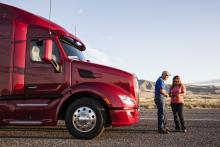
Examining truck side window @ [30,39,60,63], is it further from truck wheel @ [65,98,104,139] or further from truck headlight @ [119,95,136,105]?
truck headlight @ [119,95,136,105]

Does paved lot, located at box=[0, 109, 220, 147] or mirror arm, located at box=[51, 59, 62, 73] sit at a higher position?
mirror arm, located at box=[51, 59, 62, 73]

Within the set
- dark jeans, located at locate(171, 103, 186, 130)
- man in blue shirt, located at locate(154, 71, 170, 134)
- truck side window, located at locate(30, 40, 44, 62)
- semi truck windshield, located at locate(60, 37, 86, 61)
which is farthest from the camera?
dark jeans, located at locate(171, 103, 186, 130)

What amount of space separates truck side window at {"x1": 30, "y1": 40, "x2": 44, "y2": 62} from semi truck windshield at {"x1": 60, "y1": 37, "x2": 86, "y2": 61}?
516mm

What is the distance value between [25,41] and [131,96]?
103 inches

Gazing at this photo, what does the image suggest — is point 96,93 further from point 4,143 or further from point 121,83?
point 4,143

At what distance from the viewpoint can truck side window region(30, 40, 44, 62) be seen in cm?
786

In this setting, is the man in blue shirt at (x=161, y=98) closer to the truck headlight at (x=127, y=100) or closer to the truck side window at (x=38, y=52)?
the truck headlight at (x=127, y=100)

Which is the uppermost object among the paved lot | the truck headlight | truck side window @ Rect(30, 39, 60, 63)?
truck side window @ Rect(30, 39, 60, 63)

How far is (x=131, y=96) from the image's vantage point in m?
7.88

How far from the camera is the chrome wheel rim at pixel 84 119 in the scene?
7.59 meters

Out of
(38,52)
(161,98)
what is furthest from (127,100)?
(38,52)

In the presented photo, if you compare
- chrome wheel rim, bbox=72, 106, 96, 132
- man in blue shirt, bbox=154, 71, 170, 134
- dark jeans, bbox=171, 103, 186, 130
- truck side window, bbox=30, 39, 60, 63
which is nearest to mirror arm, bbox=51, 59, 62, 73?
truck side window, bbox=30, 39, 60, 63

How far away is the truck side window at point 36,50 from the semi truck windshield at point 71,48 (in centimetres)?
52

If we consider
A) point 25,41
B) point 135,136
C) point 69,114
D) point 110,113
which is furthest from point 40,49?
point 135,136
